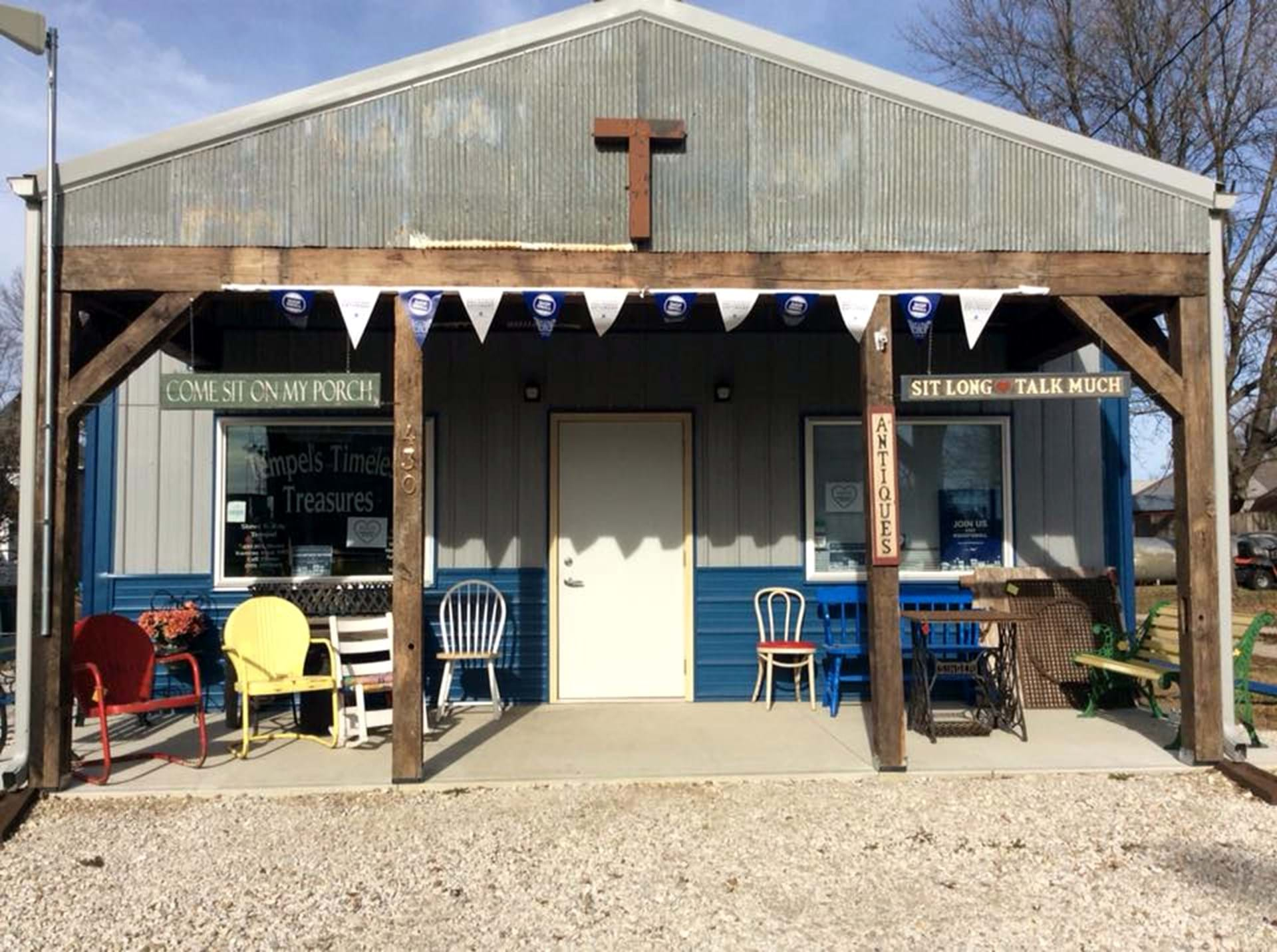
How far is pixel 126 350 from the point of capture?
16.5ft

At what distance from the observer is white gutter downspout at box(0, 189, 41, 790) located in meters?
4.82

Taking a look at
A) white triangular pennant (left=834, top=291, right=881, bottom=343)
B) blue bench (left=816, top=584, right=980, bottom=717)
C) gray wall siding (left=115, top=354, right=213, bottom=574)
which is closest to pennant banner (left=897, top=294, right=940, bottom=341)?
white triangular pennant (left=834, top=291, right=881, bottom=343)

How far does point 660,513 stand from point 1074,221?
128 inches

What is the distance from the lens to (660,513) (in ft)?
23.4

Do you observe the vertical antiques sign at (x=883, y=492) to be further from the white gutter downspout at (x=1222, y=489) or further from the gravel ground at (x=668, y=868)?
the white gutter downspout at (x=1222, y=489)

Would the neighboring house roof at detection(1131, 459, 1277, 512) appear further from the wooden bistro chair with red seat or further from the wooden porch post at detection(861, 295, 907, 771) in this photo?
the wooden porch post at detection(861, 295, 907, 771)

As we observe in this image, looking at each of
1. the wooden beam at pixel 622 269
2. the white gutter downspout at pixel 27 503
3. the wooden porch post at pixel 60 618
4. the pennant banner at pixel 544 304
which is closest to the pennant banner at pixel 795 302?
the wooden beam at pixel 622 269

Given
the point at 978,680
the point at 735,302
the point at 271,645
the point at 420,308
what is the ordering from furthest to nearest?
the point at 978,680
the point at 271,645
the point at 735,302
the point at 420,308

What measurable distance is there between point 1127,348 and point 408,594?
4001 mm

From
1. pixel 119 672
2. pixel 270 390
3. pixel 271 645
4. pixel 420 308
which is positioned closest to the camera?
pixel 270 390

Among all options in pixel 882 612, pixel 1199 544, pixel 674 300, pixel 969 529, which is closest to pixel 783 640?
pixel 969 529

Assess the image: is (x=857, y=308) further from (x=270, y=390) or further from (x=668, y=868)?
(x=270, y=390)

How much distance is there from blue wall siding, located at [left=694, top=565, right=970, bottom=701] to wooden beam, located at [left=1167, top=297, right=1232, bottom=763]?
1873 millimetres

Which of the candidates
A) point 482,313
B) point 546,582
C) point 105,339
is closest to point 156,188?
point 105,339
